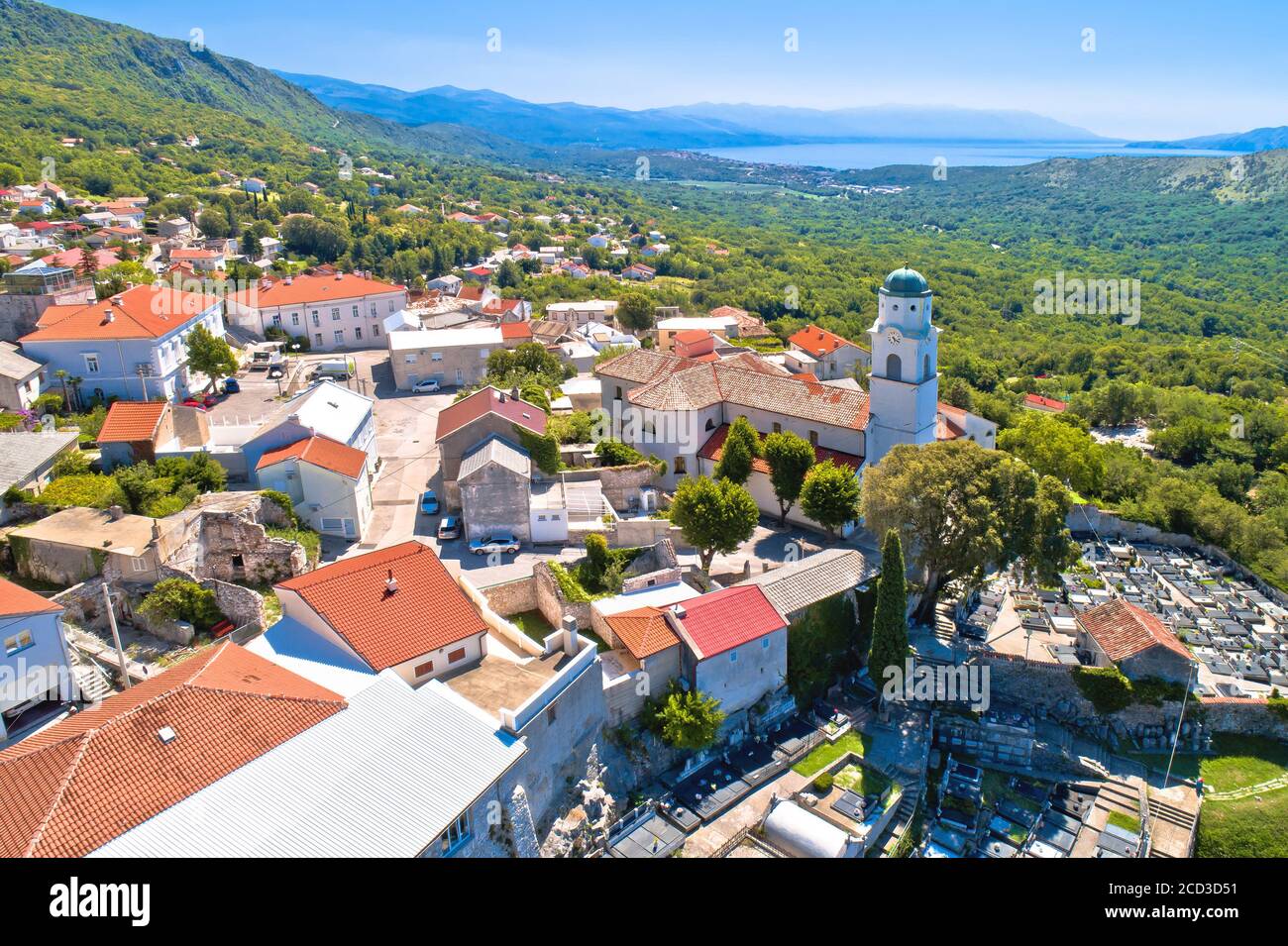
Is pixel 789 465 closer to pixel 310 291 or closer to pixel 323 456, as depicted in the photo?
pixel 323 456

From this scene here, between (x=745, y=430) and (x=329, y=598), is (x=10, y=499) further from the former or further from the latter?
(x=745, y=430)

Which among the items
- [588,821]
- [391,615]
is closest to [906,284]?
[391,615]

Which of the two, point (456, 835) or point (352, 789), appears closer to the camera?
point (352, 789)

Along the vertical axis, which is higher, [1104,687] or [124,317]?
[124,317]

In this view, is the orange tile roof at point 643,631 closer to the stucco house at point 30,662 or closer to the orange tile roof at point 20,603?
the stucco house at point 30,662

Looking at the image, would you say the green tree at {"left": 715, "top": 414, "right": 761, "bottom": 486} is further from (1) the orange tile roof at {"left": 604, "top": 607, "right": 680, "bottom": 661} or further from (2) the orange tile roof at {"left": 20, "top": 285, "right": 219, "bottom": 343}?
(2) the orange tile roof at {"left": 20, "top": 285, "right": 219, "bottom": 343}
